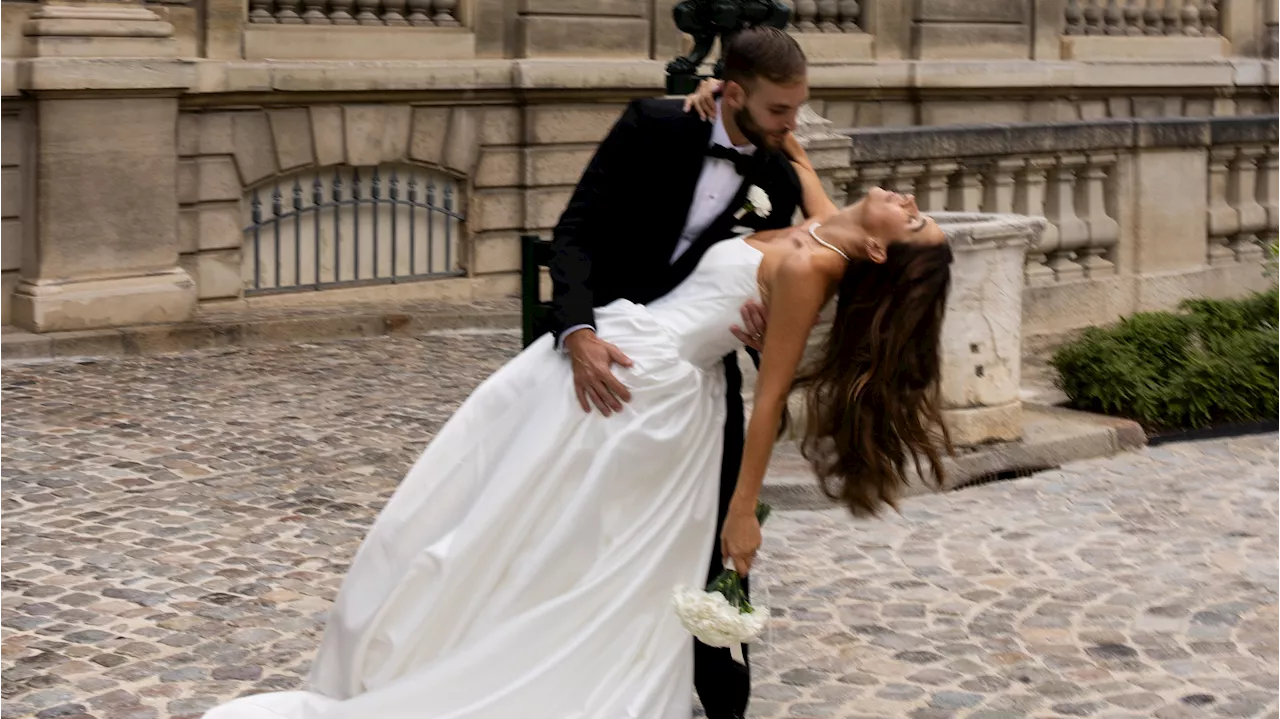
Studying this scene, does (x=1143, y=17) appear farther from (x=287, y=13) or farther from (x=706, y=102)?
(x=706, y=102)

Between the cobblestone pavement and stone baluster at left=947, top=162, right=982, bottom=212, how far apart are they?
7.20ft

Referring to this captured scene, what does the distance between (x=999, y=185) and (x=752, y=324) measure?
6729 millimetres

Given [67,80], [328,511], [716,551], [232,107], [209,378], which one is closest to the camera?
[716,551]

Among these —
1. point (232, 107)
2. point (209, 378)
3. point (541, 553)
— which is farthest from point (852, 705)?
point (232, 107)

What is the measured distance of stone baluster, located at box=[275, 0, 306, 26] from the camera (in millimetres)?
12961

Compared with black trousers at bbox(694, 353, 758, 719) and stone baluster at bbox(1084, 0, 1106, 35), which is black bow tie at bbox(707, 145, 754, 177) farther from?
stone baluster at bbox(1084, 0, 1106, 35)

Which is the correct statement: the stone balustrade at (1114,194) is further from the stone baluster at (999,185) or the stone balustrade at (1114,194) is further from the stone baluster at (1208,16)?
the stone baluster at (1208,16)

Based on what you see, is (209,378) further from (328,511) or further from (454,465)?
(454,465)

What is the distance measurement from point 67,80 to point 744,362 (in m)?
4.98

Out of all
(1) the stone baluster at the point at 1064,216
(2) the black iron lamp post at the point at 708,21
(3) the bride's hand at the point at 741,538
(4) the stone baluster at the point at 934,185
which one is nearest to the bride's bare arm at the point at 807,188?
(3) the bride's hand at the point at 741,538

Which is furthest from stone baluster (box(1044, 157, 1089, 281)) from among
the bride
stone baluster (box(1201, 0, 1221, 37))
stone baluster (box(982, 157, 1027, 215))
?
stone baluster (box(1201, 0, 1221, 37))

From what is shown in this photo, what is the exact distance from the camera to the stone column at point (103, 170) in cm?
1116

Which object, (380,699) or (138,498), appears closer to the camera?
(380,699)

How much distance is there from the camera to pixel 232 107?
1247 centimetres
